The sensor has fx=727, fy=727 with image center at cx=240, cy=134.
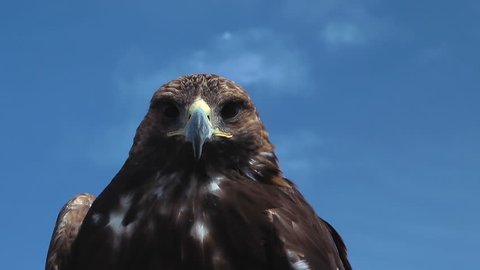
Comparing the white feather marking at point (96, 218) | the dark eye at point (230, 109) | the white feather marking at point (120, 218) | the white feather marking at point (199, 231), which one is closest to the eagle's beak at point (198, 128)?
the dark eye at point (230, 109)

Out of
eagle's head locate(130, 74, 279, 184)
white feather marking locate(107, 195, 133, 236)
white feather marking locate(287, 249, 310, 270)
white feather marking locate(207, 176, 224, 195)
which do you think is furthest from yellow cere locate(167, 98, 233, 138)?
white feather marking locate(287, 249, 310, 270)

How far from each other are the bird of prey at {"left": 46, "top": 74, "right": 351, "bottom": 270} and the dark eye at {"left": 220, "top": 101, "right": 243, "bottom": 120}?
0.01 m

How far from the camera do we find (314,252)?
248 inches

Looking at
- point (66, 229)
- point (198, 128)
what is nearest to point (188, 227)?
point (198, 128)

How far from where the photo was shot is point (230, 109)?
269 inches

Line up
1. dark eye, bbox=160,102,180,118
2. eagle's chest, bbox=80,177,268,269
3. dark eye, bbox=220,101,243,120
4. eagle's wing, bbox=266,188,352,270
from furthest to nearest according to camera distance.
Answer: dark eye, bbox=220,101,243,120
dark eye, bbox=160,102,180,118
eagle's wing, bbox=266,188,352,270
eagle's chest, bbox=80,177,268,269

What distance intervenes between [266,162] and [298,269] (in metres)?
1.14

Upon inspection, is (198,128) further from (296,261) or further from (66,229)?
(66,229)

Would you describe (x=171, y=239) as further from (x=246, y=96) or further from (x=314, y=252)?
(x=246, y=96)

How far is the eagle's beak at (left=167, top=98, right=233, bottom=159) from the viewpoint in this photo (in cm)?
615

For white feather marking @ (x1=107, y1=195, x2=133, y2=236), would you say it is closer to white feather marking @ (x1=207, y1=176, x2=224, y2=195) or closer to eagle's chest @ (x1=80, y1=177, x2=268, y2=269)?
eagle's chest @ (x1=80, y1=177, x2=268, y2=269)

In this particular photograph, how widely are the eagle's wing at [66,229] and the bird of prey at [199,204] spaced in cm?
1

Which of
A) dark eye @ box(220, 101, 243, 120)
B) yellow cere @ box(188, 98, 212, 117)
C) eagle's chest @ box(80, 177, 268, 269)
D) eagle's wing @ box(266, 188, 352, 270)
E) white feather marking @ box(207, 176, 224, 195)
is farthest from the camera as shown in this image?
dark eye @ box(220, 101, 243, 120)

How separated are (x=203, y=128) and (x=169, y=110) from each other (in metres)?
0.59
